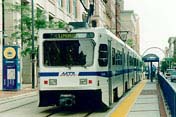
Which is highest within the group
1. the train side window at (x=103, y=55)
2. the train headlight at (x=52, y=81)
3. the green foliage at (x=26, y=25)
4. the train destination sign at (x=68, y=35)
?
the green foliage at (x=26, y=25)

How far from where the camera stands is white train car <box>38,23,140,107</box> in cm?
1772

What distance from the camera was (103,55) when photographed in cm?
1805

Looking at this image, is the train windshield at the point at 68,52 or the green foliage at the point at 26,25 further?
the green foliage at the point at 26,25

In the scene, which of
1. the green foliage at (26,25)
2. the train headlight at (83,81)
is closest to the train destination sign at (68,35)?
the train headlight at (83,81)

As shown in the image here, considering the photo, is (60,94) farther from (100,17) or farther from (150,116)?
(100,17)

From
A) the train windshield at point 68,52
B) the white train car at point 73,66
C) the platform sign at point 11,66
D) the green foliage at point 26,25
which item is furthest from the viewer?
the green foliage at point 26,25

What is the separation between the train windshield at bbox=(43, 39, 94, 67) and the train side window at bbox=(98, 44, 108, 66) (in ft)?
1.01

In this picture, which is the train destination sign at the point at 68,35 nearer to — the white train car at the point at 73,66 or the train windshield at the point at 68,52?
the white train car at the point at 73,66

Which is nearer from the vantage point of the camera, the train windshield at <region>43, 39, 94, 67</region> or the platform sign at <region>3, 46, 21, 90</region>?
the train windshield at <region>43, 39, 94, 67</region>

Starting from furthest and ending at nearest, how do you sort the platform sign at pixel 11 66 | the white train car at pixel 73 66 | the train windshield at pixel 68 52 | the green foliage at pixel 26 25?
the green foliage at pixel 26 25 < the platform sign at pixel 11 66 < the train windshield at pixel 68 52 < the white train car at pixel 73 66

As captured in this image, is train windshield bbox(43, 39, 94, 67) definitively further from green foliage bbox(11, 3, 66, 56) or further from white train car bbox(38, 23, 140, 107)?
green foliage bbox(11, 3, 66, 56)

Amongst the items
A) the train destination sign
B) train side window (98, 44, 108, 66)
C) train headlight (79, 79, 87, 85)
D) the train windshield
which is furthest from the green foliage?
train headlight (79, 79, 87, 85)

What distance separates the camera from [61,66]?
58.7 feet

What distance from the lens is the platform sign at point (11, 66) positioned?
3612 cm
